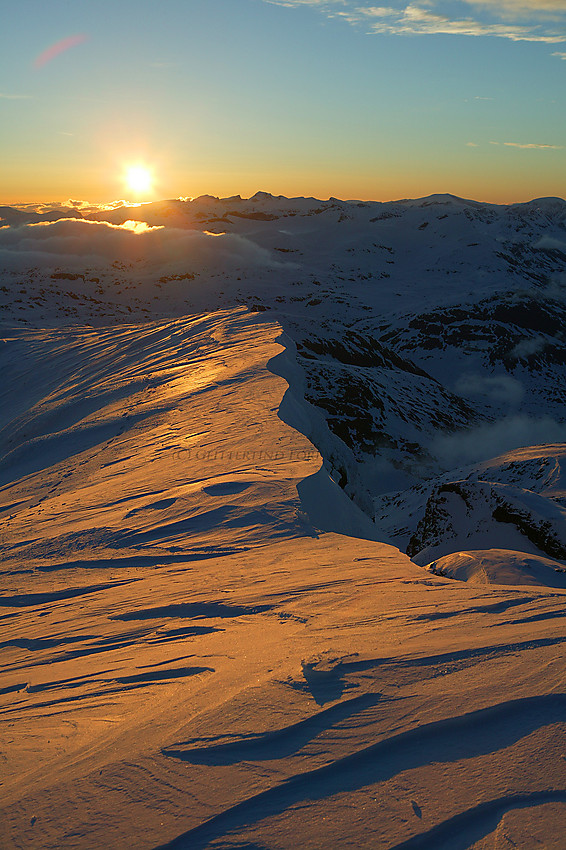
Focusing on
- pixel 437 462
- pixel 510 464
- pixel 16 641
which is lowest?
pixel 437 462

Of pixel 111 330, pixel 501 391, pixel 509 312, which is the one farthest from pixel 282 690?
pixel 509 312

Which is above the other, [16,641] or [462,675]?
[462,675]

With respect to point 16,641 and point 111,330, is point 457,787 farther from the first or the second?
point 111,330

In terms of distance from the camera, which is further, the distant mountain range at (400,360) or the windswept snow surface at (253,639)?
the distant mountain range at (400,360)

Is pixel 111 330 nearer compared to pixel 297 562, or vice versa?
pixel 297 562

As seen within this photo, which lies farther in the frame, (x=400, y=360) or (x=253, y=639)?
(x=400, y=360)

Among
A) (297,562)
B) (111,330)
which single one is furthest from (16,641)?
(111,330)

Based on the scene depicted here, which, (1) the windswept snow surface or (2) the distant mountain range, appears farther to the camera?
(2) the distant mountain range

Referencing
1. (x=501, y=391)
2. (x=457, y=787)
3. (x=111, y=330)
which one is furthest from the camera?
(x=501, y=391)

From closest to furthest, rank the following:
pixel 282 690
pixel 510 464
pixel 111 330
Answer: pixel 282 690
pixel 510 464
pixel 111 330

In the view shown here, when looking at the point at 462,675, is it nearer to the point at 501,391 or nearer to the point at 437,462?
the point at 437,462
